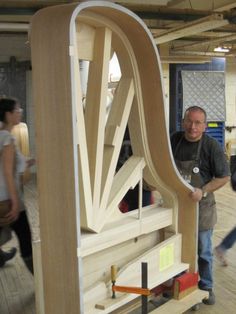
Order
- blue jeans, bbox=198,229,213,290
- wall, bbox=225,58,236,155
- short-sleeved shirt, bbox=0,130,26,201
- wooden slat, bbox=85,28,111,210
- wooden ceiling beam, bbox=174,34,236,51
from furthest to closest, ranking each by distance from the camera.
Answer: wall, bbox=225,58,236,155, wooden ceiling beam, bbox=174,34,236,51, blue jeans, bbox=198,229,213,290, short-sleeved shirt, bbox=0,130,26,201, wooden slat, bbox=85,28,111,210

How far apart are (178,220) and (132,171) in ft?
1.95

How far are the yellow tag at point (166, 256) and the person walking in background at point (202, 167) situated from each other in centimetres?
44

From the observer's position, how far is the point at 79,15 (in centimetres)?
189

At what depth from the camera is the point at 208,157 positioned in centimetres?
303

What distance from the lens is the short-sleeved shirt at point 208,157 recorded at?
3.00m

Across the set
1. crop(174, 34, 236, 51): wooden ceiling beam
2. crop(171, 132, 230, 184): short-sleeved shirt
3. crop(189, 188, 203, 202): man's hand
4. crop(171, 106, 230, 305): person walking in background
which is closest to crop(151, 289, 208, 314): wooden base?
crop(171, 106, 230, 305): person walking in background

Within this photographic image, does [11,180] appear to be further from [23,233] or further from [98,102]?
[98,102]

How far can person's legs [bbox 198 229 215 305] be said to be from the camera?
3111 mm

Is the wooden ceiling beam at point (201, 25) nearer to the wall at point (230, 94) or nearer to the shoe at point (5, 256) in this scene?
the shoe at point (5, 256)

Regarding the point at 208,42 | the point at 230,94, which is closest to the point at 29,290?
the point at 208,42

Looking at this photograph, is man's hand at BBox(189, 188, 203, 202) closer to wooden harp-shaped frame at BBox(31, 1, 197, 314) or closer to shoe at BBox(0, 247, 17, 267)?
wooden harp-shaped frame at BBox(31, 1, 197, 314)

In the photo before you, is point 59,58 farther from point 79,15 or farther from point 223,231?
point 223,231

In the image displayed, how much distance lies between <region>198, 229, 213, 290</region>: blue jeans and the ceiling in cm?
336

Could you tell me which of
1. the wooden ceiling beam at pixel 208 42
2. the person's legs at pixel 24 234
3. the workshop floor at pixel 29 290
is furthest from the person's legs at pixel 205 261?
the wooden ceiling beam at pixel 208 42
